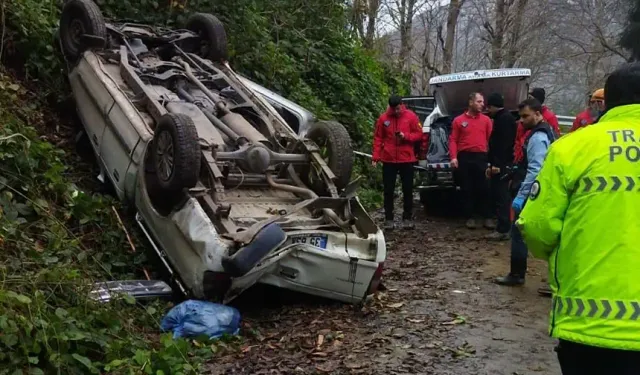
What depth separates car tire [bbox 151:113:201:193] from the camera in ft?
17.3

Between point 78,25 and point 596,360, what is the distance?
6.48m

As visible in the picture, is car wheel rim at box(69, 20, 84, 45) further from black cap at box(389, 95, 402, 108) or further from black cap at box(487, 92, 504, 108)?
black cap at box(487, 92, 504, 108)

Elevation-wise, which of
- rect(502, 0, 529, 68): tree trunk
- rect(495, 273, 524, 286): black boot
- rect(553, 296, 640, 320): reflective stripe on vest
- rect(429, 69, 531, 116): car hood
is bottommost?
rect(495, 273, 524, 286): black boot

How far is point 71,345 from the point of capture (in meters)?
3.84

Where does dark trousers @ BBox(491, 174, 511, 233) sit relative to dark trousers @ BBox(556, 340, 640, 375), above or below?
below

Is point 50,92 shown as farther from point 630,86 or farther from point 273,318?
point 630,86

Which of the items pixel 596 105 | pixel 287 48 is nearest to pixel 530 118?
pixel 596 105

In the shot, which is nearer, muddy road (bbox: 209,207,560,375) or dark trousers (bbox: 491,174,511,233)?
muddy road (bbox: 209,207,560,375)

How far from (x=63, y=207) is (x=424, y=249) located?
3919 millimetres

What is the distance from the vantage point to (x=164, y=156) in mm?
5574

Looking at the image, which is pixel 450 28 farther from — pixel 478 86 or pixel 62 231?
pixel 62 231

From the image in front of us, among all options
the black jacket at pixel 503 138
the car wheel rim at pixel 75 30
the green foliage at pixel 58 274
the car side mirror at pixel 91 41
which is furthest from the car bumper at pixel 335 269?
the car wheel rim at pixel 75 30

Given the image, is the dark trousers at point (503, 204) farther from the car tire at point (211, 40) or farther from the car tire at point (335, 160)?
the car tire at point (211, 40)

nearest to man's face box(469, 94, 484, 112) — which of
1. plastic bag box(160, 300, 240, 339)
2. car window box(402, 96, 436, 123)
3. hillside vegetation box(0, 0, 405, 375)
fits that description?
hillside vegetation box(0, 0, 405, 375)
